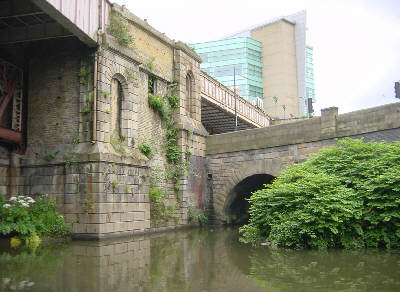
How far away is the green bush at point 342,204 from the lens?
9.88 m

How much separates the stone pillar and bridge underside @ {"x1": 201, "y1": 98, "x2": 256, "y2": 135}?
744 centimetres

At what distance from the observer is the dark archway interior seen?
18.9 metres

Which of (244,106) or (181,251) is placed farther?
(244,106)

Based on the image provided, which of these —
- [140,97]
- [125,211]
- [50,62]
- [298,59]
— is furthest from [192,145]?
[298,59]

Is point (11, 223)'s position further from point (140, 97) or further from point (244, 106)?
point (244, 106)

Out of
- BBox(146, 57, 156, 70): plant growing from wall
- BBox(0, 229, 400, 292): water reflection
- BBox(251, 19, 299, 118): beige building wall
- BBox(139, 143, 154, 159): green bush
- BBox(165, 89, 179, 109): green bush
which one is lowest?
BBox(0, 229, 400, 292): water reflection

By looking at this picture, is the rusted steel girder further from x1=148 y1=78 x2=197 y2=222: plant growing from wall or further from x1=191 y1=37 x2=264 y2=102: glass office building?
x1=191 y1=37 x2=264 y2=102: glass office building

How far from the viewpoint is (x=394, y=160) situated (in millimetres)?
10852

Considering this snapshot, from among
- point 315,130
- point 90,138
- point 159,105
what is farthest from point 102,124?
point 315,130

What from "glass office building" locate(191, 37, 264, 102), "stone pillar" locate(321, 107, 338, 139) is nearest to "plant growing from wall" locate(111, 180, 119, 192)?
"stone pillar" locate(321, 107, 338, 139)

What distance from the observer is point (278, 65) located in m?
62.5

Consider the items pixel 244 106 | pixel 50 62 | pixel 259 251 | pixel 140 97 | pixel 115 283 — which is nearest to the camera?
pixel 115 283

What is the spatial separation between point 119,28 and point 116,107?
106 inches

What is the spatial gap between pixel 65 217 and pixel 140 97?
17.1ft
